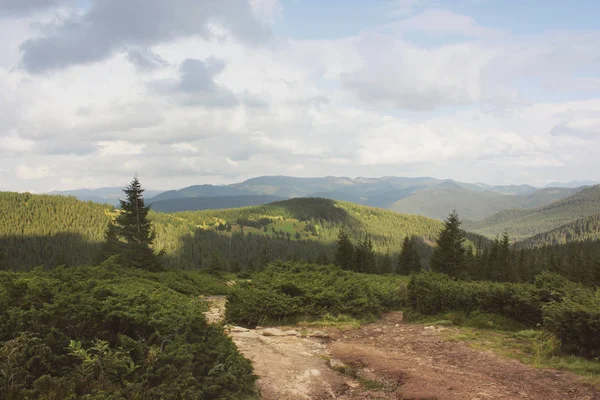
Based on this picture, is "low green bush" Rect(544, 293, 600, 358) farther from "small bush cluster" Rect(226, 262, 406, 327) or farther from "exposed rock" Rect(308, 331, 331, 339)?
→ "small bush cluster" Rect(226, 262, 406, 327)

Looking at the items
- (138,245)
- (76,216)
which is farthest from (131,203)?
(76,216)

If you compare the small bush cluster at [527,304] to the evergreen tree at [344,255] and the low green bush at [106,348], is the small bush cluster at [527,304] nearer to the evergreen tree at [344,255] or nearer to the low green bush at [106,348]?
the low green bush at [106,348]

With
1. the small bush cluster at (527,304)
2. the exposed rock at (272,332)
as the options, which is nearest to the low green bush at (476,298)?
the small bush cluster at (527,304)

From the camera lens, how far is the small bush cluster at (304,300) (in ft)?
49.6

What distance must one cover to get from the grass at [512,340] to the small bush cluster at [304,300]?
236 cm

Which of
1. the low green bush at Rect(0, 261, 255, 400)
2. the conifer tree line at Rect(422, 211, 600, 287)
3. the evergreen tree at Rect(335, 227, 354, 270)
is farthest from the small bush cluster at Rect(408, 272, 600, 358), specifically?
the evergreen tree at Rect(335, 227, 354, 270)

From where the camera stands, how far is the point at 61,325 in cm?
657

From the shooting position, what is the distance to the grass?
9320 mm

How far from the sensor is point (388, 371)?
9.50 metres

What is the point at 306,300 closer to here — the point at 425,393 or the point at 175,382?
the point at 425,393

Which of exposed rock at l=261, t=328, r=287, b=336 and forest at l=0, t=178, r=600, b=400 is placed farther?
exposed rock at l=261, t=328, r=287, b=336

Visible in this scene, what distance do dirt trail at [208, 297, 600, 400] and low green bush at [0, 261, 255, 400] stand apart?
171cm

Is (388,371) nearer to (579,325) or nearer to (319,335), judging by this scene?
(319,335)

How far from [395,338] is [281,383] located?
6.66 m
